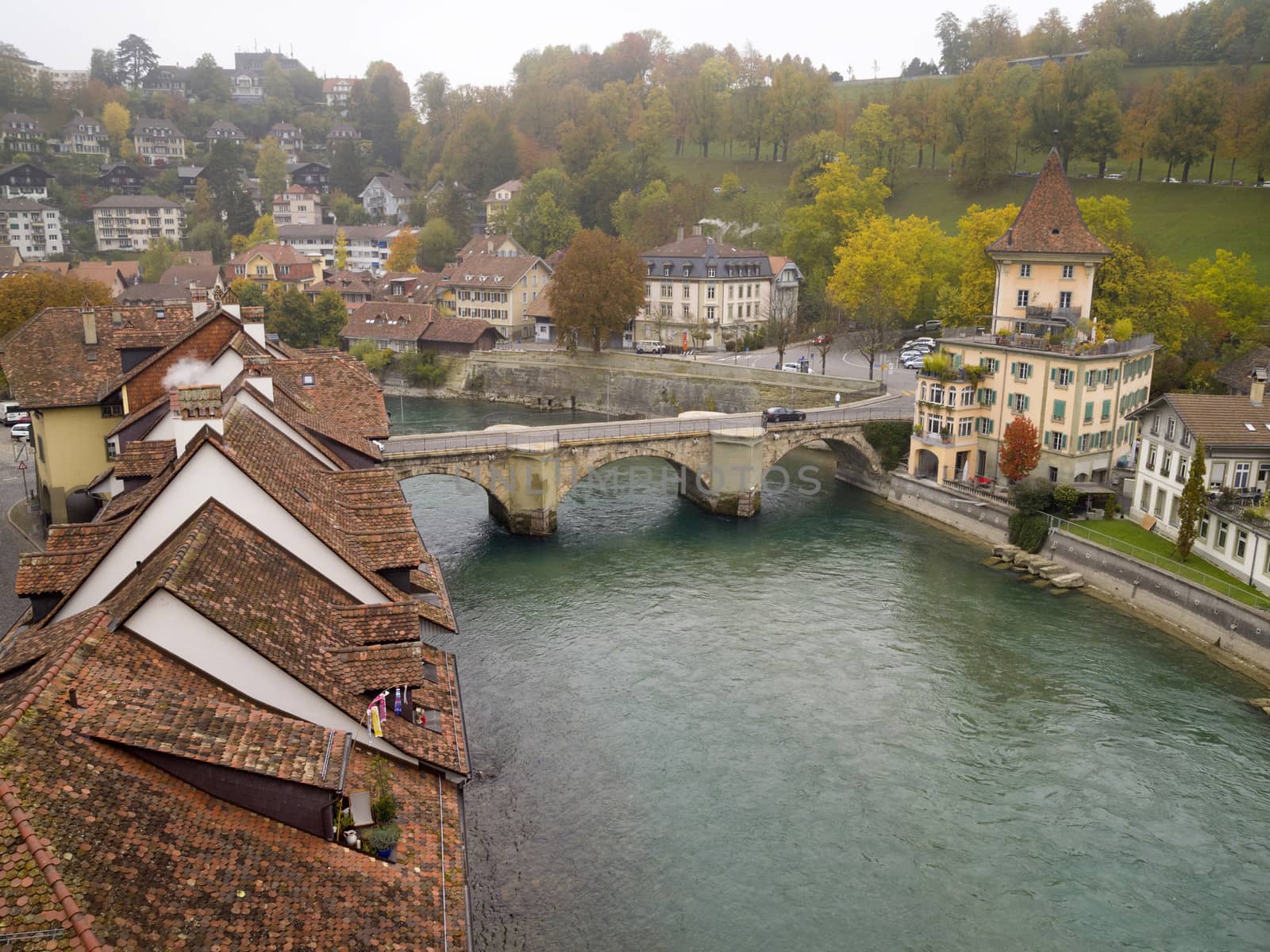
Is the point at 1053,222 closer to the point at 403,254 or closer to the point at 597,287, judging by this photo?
the point at 597,287

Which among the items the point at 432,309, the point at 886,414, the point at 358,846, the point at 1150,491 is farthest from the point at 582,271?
the point at 358,846

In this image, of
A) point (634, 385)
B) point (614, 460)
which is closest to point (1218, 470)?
point (614, 460)

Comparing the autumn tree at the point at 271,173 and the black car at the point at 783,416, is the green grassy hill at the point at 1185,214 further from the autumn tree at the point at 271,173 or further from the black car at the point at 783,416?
the autumn tree at the point at 271,173

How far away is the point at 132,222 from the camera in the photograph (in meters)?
147

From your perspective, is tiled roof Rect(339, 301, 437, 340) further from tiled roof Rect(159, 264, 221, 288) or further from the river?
the river

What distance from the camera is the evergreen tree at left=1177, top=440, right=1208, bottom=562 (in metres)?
40.5

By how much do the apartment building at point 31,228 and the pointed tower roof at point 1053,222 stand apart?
12216 cm

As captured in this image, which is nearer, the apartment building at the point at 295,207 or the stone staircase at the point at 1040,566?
the stone staircase at the point at 1040,566

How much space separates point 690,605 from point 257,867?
1200 inches

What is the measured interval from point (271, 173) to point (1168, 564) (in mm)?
158168

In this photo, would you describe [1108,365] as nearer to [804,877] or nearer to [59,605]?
[804,877]

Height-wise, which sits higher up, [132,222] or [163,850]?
[132,222]

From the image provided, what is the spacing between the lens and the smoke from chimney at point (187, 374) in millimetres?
31344

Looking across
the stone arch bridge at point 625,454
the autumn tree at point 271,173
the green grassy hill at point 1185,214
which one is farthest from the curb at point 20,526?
the autumn tree at point 271,173
